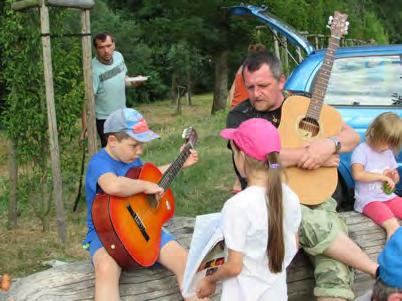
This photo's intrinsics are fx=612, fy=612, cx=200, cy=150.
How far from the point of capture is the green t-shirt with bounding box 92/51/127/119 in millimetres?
6254

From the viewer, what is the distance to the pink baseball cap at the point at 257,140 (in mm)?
2611

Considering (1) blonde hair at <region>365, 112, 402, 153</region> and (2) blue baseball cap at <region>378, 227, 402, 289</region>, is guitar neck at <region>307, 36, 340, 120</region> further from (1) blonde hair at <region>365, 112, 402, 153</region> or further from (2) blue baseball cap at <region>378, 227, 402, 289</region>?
(2) blue baseball cap at <region>378, 227, 402, 289</region>

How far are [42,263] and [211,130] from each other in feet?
26.7

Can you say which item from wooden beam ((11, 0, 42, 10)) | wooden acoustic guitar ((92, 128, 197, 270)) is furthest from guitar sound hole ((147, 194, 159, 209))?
wooden beam ((11, 0, 42, 10))

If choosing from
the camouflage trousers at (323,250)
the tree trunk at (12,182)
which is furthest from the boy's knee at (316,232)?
the tree trunk at (12,182)

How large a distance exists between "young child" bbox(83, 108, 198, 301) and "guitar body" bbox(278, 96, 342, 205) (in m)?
0.79

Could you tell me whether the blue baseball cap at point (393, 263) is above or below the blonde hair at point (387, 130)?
above

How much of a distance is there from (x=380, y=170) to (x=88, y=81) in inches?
109

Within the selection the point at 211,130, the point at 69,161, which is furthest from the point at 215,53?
the point at 69,161

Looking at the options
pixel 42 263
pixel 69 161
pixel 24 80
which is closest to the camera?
pixel 42 263

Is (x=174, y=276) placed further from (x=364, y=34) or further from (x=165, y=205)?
(x=364, y=34)

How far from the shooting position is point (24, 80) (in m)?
5.35

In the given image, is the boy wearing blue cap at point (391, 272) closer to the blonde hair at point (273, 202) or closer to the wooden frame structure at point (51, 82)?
the blonde hair at point (273, 202)

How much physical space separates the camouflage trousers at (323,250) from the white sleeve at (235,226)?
94cm
